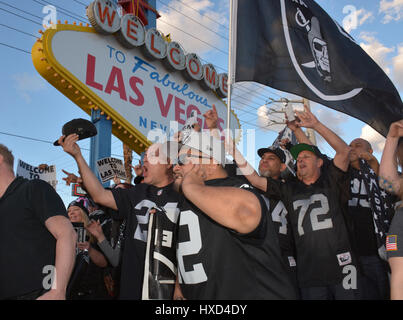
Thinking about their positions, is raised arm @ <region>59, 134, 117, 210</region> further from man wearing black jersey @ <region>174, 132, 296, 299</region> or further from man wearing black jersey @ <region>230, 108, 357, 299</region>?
man wearing black jersey @ <region>230, 108, 357, 299</region>

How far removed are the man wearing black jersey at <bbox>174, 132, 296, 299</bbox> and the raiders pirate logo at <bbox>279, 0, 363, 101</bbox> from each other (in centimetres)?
268

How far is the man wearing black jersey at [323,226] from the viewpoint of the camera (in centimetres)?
368

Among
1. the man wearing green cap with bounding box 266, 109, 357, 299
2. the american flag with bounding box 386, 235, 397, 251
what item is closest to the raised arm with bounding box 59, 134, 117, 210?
the man wearing green cap with bounding box 266, 109, 357, 299

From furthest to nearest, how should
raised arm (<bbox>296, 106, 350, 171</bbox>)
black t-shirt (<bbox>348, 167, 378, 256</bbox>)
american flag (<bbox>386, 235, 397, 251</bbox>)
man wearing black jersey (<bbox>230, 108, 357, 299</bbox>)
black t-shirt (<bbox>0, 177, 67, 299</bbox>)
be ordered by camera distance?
black t-shirt (<bbox>348, 167, 378, 256</bbox>) → raised arm (<bbox>296, 106, 350, 171</bbox>) → man wearing black jersey (<bbox>230, 108, 357, 299</bbox>) → black t-shirt (<bbox>0, 177, 67, 299</bbox>) → american flag (<bbox>386, 235, 397, 251</bbox>)

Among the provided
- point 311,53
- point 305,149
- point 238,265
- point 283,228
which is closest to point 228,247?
point 238,265

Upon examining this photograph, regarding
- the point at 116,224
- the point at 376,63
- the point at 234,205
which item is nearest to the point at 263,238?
the point at 234,205

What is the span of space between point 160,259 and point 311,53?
338 cm

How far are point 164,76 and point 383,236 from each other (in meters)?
11.5

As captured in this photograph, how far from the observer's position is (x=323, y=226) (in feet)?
12.5

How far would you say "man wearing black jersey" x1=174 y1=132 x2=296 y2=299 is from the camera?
2.11m

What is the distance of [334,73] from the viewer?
191 inches

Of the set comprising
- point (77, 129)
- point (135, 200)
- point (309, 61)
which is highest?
point (309, 61)

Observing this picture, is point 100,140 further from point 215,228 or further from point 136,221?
point 215,228
